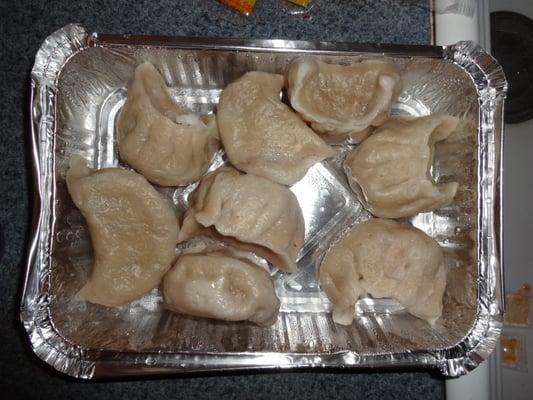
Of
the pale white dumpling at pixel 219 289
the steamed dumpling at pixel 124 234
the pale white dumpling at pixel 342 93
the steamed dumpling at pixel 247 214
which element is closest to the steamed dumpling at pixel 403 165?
the pale white dumpling at pixel 342 93

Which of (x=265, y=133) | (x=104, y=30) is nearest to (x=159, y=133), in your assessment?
(x=265, y=133)

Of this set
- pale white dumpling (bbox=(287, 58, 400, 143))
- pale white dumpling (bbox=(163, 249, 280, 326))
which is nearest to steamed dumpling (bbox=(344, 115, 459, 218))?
pale white dumpling (bbox=(287, 58, 400, 143))

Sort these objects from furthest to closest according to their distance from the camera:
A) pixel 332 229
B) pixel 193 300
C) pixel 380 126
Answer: pixel 332 229
pixel 380 126
pixel 193 300

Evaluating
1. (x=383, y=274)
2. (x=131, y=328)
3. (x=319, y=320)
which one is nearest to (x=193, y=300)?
(x=131, y=328)

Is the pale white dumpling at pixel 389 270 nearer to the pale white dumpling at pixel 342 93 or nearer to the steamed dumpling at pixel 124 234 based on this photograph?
the pale white dumpling at pixel 342 93

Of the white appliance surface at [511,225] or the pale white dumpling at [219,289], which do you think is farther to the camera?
the white appliance surface at [511,225]

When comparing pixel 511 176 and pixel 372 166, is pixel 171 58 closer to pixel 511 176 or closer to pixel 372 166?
pixel 372 166
